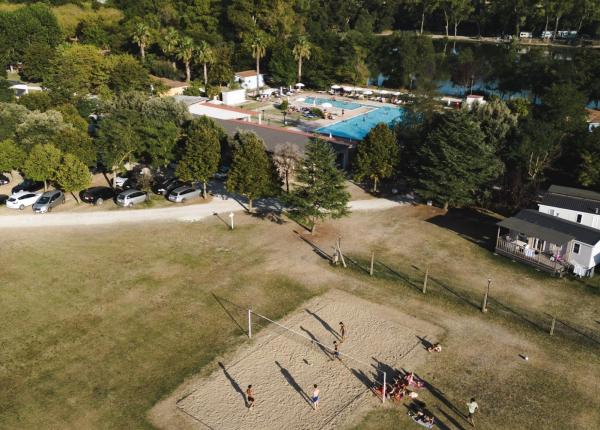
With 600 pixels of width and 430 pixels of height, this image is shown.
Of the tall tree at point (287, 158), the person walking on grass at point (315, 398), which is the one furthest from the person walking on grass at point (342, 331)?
the tall tree at point (287, 158)

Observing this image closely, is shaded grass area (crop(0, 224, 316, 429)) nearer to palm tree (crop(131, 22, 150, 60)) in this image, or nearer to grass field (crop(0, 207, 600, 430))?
grass field (crop(0, 207, 600, 430))

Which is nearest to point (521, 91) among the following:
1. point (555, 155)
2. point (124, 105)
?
point (555, 155)

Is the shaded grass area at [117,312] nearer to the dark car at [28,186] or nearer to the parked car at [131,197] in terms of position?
the parked car at [131,197]

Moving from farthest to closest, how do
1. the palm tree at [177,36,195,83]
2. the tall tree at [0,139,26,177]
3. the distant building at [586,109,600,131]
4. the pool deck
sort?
the palm tree at [177,36,195,83] < the pool deck < the distant building at [586,109,600,131] < the tall tree at [0,139,26,177]

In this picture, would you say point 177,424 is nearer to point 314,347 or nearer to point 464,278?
point 314,347

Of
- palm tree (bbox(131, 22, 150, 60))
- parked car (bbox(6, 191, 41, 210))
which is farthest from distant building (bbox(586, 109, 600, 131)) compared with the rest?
palm tree (bbox(131, 22, 150, 60))

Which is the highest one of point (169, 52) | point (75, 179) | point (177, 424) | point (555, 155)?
point (169, 52)

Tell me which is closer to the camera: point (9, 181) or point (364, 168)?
point (364, 168)
